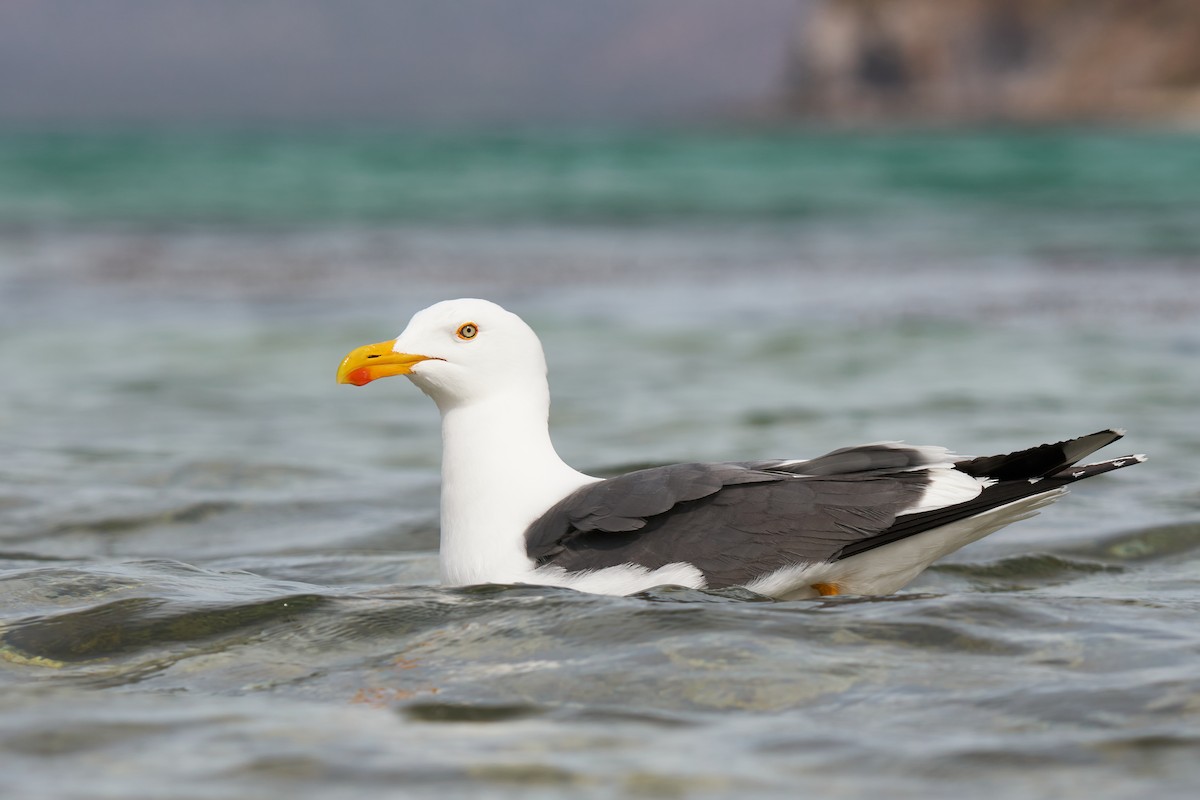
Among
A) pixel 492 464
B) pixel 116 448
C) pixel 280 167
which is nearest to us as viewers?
pixel 492 464

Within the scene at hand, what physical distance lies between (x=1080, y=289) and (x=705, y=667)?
39.6ft

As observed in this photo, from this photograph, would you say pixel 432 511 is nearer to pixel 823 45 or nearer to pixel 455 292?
pixel 455 292

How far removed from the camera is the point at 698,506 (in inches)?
186

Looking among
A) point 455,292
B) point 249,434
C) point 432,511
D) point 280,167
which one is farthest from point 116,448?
point 280,167

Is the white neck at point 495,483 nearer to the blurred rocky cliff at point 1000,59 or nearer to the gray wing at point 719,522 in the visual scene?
the gray wing at point 719,522

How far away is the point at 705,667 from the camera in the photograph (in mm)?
4062

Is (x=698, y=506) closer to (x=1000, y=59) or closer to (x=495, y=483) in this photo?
(x=495, y=483)

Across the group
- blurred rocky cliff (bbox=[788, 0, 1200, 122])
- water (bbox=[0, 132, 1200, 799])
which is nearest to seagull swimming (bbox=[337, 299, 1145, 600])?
water (bbox=[0, 132, 1200, 799])

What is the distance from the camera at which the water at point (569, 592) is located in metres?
3.53

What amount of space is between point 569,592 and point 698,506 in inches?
17.4

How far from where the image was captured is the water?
353cm

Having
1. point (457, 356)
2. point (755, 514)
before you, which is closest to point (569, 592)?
point (755, 514)

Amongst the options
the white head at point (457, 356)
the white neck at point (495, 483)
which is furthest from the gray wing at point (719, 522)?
the white head at point (457, 356)

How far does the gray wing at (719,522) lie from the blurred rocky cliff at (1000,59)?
9860 centimetres
